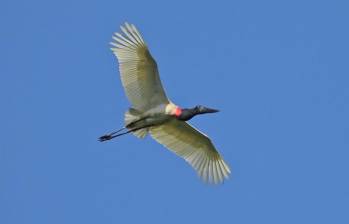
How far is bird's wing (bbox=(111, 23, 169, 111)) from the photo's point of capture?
31594 millimetres

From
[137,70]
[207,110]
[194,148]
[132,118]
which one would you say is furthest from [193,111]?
[137,70]

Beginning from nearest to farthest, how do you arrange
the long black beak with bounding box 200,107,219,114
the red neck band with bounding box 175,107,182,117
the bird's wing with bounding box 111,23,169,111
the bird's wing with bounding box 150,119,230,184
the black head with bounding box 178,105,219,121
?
the bird's wing with bounding box 111,23,169,111 → the red neck band with bounding box 175,107,182,117 → the black head with bounding box 178,105,219,121 → the long black beak with bounding box 200,107,219,114 → the bird's wing with bounding box 150,119,230,184

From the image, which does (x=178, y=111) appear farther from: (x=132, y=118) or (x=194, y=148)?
(x=194, y=148)

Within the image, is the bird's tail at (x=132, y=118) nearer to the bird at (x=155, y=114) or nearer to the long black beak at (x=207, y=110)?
the bird at (x=155, y=114)

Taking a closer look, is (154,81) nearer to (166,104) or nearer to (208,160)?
(166,104)

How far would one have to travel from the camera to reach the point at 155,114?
106 feet

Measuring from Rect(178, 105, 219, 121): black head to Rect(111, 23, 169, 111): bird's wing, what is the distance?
628 mm

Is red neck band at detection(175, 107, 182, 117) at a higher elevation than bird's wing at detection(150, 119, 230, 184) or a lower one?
higher

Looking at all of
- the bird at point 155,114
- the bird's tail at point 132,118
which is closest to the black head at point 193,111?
the bird at point 155,114

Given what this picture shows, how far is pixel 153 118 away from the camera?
32.3 meters

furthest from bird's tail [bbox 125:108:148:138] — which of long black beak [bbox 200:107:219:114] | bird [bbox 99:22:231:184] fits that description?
long black beak [bbox 200:107:219:114]

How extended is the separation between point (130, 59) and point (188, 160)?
3.69 meters

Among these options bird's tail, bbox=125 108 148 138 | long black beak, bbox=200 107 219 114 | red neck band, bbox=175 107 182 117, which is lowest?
bird's tail, bbox=125 108 148 138

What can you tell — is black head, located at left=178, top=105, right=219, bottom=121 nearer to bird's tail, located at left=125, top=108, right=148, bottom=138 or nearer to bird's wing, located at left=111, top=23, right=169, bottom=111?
bird's wing, located at left=111, top=23, right=169, bottom=111
